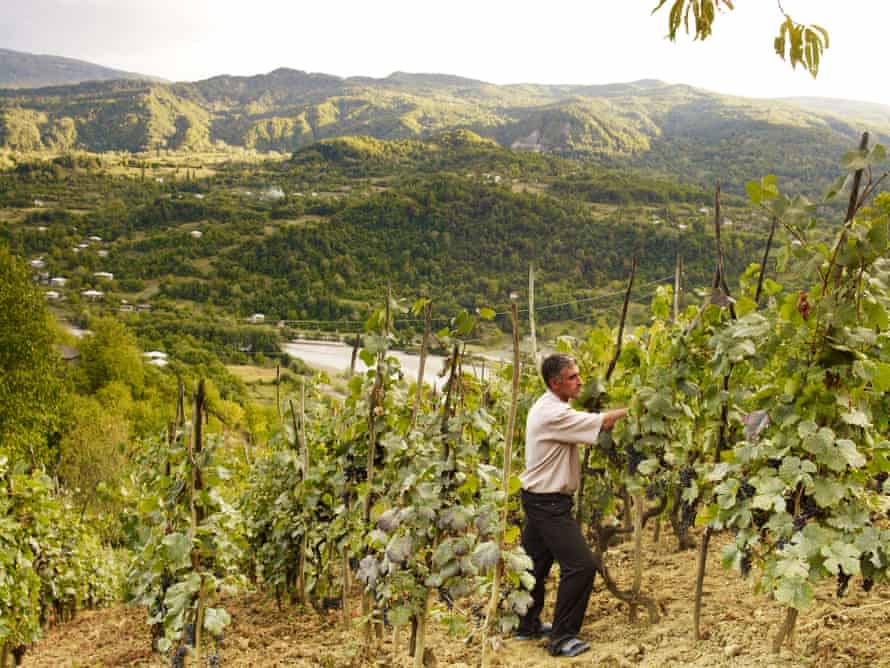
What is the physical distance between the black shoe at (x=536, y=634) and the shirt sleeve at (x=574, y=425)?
1.51 m

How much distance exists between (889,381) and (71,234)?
501 ft

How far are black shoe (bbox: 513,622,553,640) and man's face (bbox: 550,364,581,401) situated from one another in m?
1.69

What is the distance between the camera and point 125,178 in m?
176

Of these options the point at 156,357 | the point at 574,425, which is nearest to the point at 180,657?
the point at 574,425

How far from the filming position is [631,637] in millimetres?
4242

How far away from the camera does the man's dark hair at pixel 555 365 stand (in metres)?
4.04

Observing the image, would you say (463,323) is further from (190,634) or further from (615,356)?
(190,634)

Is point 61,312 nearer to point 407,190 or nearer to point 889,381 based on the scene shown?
point 407,190

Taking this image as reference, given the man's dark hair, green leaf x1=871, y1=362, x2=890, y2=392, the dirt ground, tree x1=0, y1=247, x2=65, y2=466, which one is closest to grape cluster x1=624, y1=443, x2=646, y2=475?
the man's dark hair

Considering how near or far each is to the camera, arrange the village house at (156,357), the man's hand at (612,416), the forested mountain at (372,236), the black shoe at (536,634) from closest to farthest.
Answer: the man's hand at (612,416), the black shoe at (536,634), the village house at (156,357), the forested mountain at (372,236)

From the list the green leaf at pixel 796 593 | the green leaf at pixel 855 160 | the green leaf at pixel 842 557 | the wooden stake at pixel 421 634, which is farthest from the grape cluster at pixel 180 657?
the green leaf at pixel 855 160

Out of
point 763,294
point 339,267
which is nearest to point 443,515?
point 763,294

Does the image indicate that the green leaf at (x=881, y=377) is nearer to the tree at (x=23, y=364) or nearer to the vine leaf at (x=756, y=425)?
the vine leaf at (x=756, y=425)

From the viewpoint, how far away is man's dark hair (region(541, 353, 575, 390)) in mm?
4043
